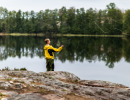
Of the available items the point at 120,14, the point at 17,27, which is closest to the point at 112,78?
the point at 120,14

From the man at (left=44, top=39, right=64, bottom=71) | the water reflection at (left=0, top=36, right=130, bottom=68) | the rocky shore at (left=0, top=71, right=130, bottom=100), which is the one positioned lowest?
the water reflection at (left=0, top=36, right=130, bottom=68)

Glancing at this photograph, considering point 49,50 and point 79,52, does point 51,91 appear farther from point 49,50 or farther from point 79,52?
point 79,52

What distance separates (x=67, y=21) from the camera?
4525 inches

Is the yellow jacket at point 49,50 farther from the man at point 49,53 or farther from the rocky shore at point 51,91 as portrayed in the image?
the rocky shore at point 51,91

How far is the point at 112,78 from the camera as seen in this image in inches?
597

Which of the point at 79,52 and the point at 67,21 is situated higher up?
the point at 67,21

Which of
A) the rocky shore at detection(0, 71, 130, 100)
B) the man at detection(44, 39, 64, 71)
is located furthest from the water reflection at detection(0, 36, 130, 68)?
the rocky shore at detection(0, 71, 130, 100)

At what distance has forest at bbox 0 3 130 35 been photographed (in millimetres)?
106312

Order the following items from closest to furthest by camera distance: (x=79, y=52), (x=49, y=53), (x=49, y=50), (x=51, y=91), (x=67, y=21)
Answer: (x=51, y=91)
(x=49, y=50)
(x=49, y=53)
(x=79, y=52)
(x=67, y=21)

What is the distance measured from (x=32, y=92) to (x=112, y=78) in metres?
10.2

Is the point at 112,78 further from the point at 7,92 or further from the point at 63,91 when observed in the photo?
the point at 7,92

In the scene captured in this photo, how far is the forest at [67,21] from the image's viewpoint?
349 feet

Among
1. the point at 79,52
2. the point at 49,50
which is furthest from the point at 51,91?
the point at 79,52

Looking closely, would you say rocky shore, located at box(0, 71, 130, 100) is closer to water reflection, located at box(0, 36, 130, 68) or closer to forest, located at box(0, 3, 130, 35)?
water reflection, located at box(0, 36, 130, 68)
